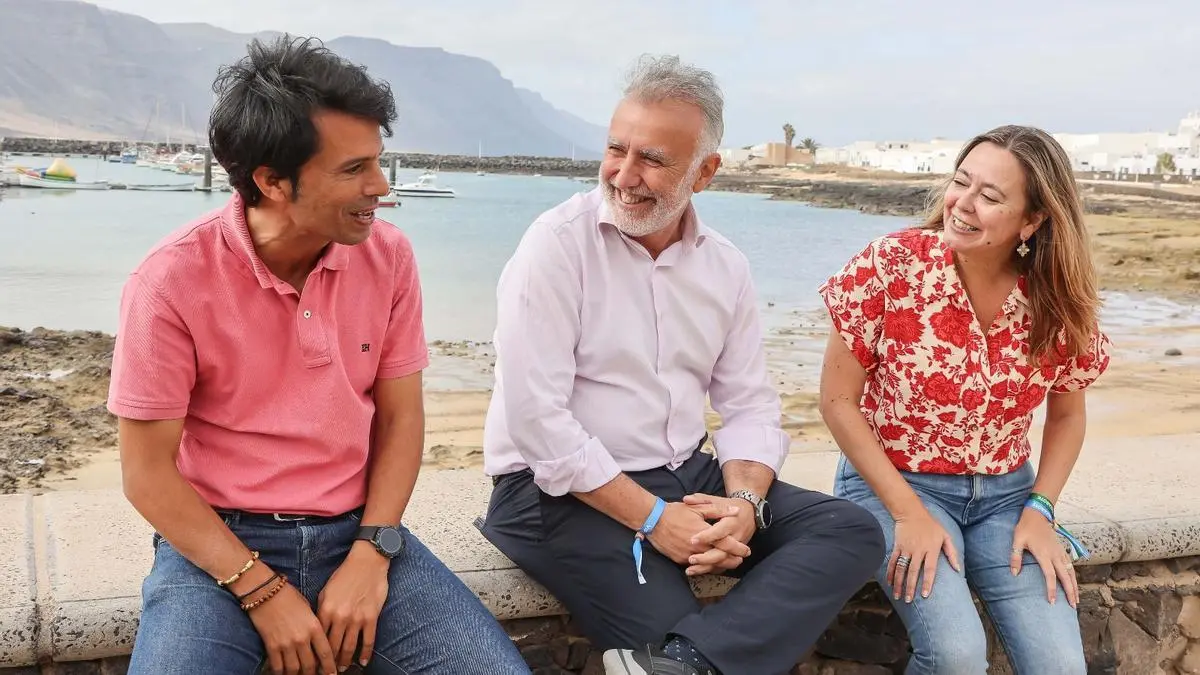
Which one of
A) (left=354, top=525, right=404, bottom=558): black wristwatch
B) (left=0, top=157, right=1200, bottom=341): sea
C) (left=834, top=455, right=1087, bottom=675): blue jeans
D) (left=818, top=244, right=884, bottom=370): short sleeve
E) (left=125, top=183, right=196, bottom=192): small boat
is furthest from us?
(left=125, top=183, right=196, bottom=192): small boat

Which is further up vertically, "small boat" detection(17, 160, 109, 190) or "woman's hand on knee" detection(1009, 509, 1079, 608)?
"woman's hand on knee" detection(1009, 509, 1079, 608)

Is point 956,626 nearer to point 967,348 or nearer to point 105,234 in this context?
point 967,348

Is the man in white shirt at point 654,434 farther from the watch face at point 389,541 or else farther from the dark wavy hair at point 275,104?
the dark wavy hair at point 275,104

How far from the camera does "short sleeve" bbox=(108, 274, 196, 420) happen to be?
1690 millimetres

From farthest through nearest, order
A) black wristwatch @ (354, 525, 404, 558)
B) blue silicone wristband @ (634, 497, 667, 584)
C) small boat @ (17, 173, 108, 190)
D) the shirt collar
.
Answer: small boat @ (17, 173, 108, 190), blue silicone wristband @ (634, 497, 667, 584), black wristwatch @ (354, 525, 404, 558), the shirt collar

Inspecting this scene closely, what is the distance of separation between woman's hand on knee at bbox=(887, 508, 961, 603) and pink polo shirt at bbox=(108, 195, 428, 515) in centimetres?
126

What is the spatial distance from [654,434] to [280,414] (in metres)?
0.90

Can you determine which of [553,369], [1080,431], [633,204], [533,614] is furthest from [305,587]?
[1080,431]

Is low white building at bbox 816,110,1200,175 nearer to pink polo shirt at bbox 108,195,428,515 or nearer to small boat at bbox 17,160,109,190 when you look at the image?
small boat at bbox 17,160,109,190

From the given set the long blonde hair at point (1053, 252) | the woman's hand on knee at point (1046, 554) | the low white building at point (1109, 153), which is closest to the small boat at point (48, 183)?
the long blonde hair at point (1053, 252)

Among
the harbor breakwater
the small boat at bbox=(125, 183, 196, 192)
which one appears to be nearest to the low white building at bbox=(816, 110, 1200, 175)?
the harbor breakwater

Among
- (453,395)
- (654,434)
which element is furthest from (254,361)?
(453,395)

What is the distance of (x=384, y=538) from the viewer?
6.40 ft

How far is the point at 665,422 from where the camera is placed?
2354 millimetres
